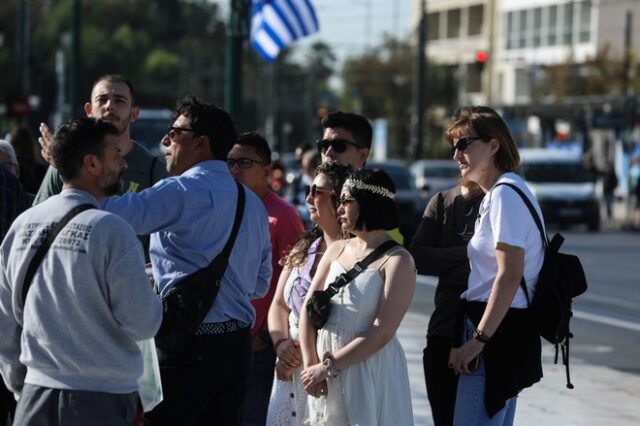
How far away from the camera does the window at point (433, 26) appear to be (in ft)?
314

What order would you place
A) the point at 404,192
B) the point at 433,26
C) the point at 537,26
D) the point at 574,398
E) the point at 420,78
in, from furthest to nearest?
the point at 433,26
the point at 537,26
the point at 420,78
the point at 404,192
the point at 574,398

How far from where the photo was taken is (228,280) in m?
6.13

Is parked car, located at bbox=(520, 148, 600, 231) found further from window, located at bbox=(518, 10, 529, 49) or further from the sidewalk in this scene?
window, located at bbox=(518, 10, 529, 49)

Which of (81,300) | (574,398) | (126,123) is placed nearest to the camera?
(81,300)

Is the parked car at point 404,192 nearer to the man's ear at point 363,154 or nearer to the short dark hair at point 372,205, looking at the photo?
the man's ear at point 363,154

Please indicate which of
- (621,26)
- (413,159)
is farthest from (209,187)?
(621,26)

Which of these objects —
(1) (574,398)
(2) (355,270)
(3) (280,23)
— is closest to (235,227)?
(2) (355,270)

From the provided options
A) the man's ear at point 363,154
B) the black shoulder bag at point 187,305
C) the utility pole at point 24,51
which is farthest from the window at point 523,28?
the black shoulder bag at point 187,305

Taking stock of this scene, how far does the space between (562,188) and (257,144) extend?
3053 centimetres

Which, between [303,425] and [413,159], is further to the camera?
[413,159]

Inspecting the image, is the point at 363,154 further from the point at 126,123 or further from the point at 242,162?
the point at 126,123

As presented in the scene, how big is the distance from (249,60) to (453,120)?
404 feet

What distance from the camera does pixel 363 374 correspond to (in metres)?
Answer: 6.11

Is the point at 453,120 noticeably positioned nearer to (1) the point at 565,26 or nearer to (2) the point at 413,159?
(2) the point at 413,159
